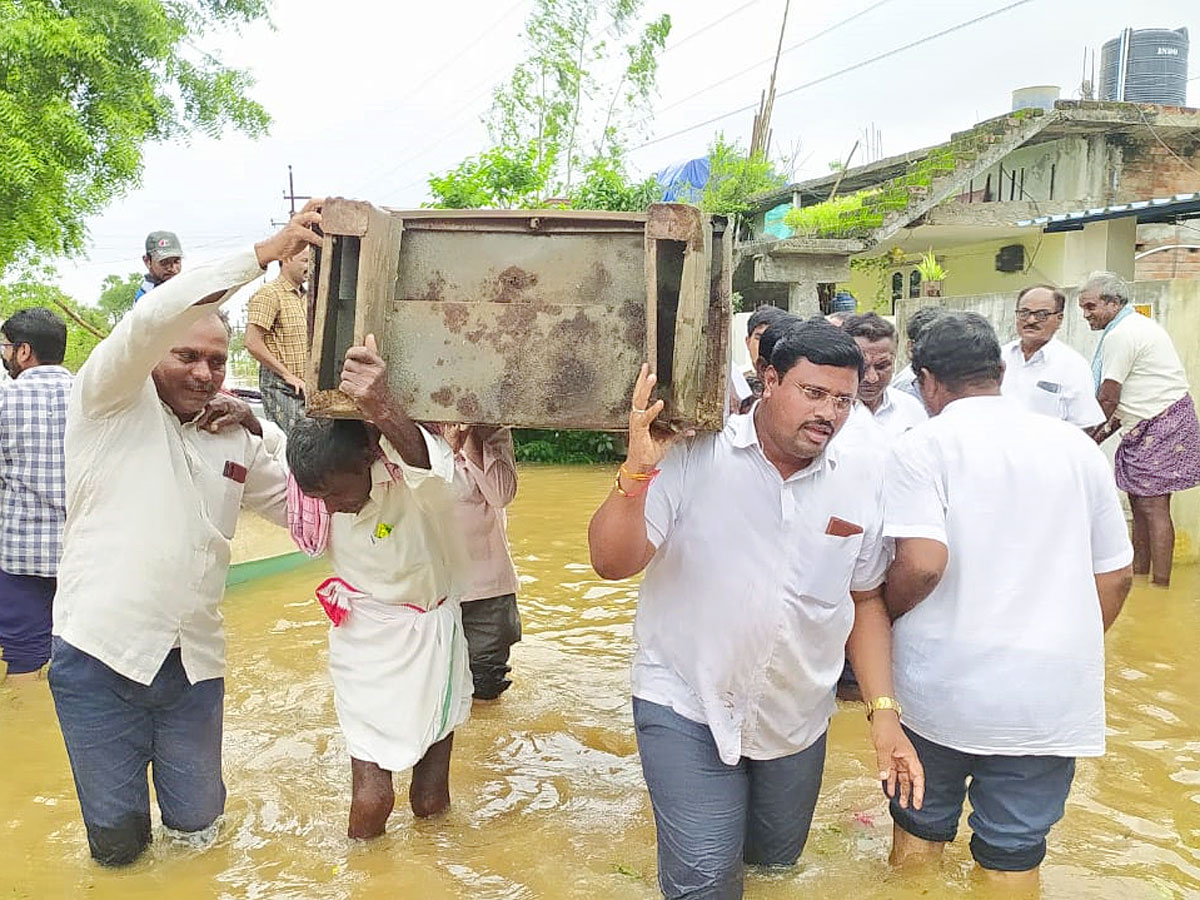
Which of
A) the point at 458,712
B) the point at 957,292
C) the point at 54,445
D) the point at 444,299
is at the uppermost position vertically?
the point at 957,292

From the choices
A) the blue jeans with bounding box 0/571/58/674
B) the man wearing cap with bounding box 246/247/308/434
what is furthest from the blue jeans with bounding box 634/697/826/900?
the blue jeans with bounding box 0/571/58/674

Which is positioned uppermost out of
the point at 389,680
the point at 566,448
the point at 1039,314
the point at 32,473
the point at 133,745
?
the point at 1039,314

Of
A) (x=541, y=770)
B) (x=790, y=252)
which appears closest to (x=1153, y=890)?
(x=541, y=770)

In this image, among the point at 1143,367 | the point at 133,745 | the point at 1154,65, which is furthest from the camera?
the point at 1154,65

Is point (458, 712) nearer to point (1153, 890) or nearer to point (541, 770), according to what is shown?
point (541, 770)

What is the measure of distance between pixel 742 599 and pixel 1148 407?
17.1 ft

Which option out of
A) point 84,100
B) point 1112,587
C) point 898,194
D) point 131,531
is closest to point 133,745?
point 131,531

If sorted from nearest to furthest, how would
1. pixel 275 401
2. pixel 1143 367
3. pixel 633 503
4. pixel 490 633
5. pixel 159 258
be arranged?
pixel 633 503, pixel 490 633, pixel 159 258, pixel 275 401, pixel 1143 367

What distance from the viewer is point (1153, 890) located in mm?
3480

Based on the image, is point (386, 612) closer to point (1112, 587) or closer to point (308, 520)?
point (308, 520)

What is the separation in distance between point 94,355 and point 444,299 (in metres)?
1.03

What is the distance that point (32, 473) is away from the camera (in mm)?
5273

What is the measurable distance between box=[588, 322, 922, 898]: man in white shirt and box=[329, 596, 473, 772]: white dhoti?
2.71 ft

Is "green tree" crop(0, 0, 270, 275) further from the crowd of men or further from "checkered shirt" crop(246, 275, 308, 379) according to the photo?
the crowd of men
